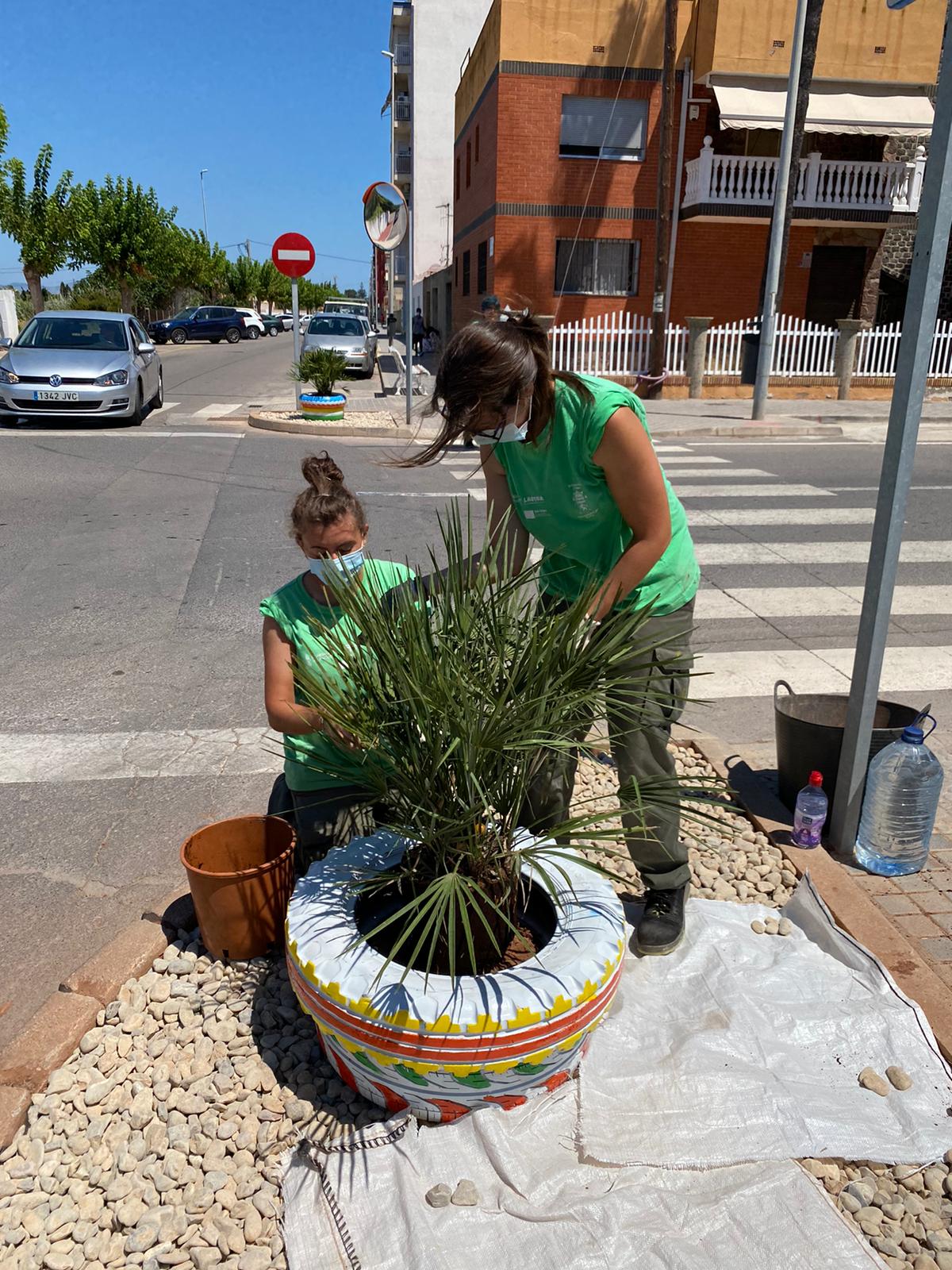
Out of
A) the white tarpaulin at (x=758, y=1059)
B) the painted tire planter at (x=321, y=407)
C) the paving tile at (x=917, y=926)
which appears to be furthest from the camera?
the painted tire planter at (x=321, y=407)

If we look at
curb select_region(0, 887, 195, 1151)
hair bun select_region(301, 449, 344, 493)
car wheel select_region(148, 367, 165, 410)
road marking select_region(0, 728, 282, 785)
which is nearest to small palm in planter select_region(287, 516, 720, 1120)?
hair bun select_region(301, 449, 344, 493)

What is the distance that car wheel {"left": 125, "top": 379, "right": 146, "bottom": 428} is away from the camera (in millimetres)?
14969

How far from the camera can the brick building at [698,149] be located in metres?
21.2

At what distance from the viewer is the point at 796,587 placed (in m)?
6.96

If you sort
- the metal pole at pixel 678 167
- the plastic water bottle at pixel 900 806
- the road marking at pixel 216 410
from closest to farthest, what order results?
the plastic water bottle at pixel 900 806 → the road marking at pixel 216 410 → the metal pole at pixel 678 167

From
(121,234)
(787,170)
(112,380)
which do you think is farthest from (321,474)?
(121,234)

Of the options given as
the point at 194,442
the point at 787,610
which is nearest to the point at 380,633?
the point at 787,610

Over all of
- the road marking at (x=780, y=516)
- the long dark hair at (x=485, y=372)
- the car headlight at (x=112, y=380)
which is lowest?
the road marking at (x=780, y=516)

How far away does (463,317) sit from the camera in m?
29.3

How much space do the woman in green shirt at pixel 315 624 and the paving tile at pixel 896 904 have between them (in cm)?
165

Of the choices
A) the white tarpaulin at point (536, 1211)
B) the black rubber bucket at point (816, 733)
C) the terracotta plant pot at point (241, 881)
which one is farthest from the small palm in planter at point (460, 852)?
the black rubber bucket at point (816, 733)

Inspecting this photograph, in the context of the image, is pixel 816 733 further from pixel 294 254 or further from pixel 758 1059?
pixel 294 254

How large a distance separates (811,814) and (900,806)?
29 cm

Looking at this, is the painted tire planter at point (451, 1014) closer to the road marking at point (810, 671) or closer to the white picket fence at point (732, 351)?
the road marking at point (810, 671)
